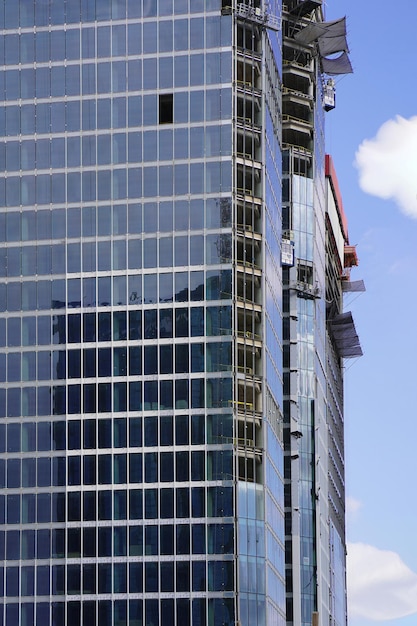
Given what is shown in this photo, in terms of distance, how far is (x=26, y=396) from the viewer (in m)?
180

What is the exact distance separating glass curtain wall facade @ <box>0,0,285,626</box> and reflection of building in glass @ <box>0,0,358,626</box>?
21cm

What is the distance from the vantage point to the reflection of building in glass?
171375 mm

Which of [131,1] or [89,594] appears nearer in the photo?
[89,594]

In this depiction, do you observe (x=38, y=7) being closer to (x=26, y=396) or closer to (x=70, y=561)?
(x=26, y=396)

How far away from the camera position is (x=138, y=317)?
580ft

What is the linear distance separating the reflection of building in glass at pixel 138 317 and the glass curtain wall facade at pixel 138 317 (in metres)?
0.21

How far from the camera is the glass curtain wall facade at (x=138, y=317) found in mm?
171375

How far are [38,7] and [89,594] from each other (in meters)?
65.9

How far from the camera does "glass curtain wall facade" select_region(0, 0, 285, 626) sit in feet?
562

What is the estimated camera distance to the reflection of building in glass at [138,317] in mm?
171375

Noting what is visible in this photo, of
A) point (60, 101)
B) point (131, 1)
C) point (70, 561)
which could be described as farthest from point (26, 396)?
point (131, 1)

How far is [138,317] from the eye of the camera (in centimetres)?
17688

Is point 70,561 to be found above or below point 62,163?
below

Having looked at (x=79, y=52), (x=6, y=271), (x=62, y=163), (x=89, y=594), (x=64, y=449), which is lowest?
(x=89, y=594)
